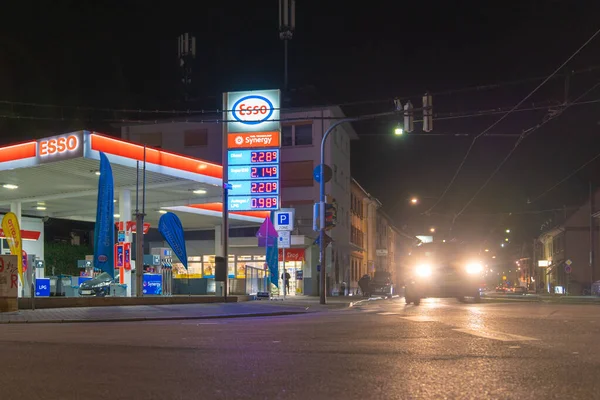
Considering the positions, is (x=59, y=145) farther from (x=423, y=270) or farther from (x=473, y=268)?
(x=473, y=268)

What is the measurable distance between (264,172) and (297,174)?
871 cm

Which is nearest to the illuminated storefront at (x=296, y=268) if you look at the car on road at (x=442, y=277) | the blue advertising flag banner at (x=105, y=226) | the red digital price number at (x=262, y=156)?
the red digital price number at (x=262, y=156)

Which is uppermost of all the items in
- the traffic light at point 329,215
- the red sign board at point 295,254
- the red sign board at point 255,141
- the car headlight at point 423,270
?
the red sign board at point 255,141

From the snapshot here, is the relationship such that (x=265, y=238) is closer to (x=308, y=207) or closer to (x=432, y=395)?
(x=308, y=207)

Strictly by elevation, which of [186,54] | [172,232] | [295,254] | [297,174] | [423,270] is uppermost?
[186,54]

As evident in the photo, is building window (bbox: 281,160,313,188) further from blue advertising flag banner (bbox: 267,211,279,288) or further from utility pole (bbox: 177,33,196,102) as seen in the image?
blue advertising flag banner (bbox: 267,211,279,288)

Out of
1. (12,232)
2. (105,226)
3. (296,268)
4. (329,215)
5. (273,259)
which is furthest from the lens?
(296,268)

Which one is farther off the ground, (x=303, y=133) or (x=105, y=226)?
(x=303, y=133)

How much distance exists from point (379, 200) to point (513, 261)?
6149 centimetres

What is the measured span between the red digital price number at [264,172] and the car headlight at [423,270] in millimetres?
15198

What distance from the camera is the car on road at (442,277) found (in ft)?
78.1

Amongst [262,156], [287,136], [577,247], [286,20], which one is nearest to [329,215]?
[262,156]

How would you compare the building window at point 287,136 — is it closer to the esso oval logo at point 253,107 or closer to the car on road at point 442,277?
the esso oval logo at point 253,107

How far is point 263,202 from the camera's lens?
37531mm
